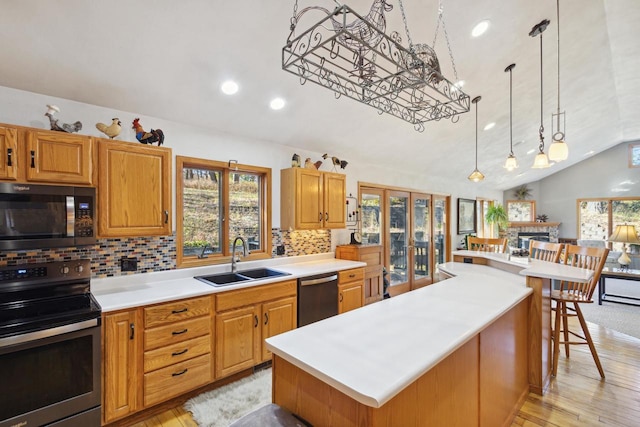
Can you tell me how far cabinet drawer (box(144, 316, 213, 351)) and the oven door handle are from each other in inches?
15.5

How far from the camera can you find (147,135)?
2.52 m

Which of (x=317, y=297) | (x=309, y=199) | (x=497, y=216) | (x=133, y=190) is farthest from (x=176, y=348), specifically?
(x=497, y=216)

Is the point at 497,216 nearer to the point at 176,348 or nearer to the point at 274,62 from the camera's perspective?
the point at 274,62

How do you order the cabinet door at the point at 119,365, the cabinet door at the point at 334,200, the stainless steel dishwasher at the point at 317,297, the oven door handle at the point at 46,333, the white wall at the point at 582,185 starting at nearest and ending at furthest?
the oven door handle at the point at 46,333
the cabinet door at the point at 119,365
the stainless steel dishwasher at the point at 317,297
the cabinet door at the point at 334,200
the white wall at the point at 582,185

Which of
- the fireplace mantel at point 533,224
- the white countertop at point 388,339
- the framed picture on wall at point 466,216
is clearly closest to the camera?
the white countertop at point 388,339

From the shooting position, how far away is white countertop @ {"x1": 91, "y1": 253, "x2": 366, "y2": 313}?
216cm

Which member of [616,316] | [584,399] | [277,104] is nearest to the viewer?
[584,399]

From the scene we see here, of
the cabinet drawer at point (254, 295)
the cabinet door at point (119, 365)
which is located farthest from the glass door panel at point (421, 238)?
the cabinet door at point (119, 365)

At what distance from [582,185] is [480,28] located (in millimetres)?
9034

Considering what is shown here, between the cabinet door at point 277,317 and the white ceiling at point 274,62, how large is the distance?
6.15 feet

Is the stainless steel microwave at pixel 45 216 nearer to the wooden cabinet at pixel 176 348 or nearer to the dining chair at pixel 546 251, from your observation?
the wooden cabinet at pixel 176 348

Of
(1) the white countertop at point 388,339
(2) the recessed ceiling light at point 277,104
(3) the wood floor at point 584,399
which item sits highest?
(2) the recessed ceiling light at point 277,104

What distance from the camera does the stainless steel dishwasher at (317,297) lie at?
3.13m

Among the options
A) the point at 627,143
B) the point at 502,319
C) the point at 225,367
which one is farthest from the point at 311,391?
the point at 627,143
